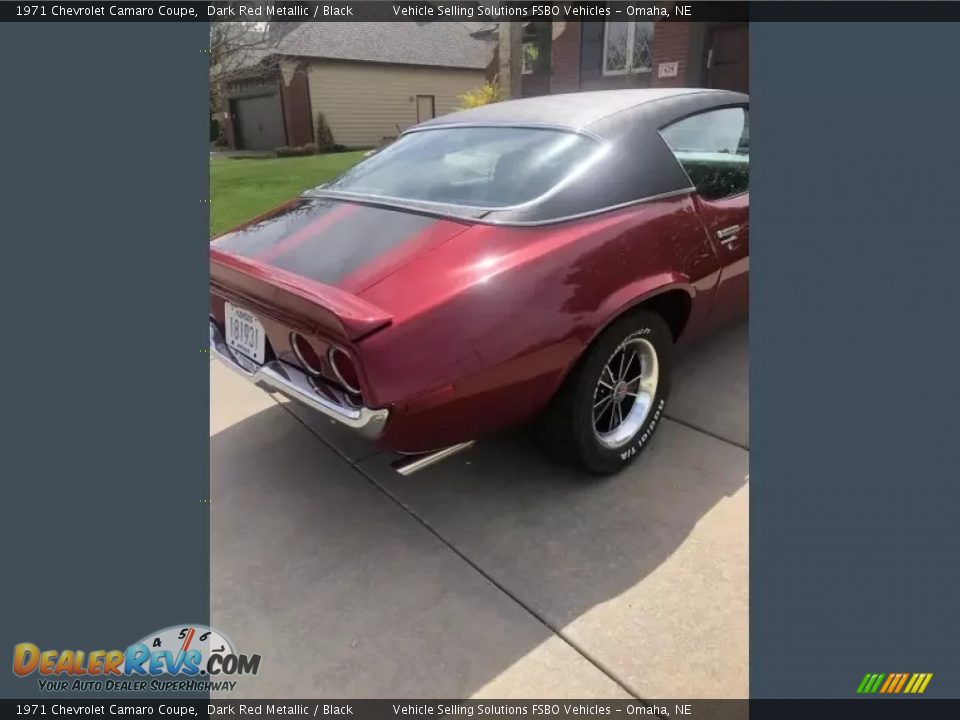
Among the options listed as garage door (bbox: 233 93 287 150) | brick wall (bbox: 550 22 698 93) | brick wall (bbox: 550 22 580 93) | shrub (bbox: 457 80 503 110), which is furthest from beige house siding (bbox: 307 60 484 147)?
brick wall (bbox: 550 22 698 93)

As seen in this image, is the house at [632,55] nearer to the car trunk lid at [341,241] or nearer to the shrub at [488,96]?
the shrub at [488,96]

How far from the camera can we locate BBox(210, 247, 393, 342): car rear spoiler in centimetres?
201

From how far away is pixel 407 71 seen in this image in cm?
2286

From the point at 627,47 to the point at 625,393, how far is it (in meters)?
11.6

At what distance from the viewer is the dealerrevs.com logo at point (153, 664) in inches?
68.7

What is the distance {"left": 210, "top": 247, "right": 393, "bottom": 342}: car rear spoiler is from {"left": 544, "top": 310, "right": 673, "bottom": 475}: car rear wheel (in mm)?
905

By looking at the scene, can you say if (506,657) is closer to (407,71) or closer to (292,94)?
(292,94)

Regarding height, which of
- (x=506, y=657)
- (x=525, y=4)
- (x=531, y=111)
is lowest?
(x=506, y=657)

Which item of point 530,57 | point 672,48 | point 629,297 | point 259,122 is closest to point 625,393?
point 629,297

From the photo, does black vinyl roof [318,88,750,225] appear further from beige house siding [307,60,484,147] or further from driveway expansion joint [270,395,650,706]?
beige house siding [307,60,484,147]

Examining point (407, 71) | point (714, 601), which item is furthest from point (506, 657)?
point (407, 71)
